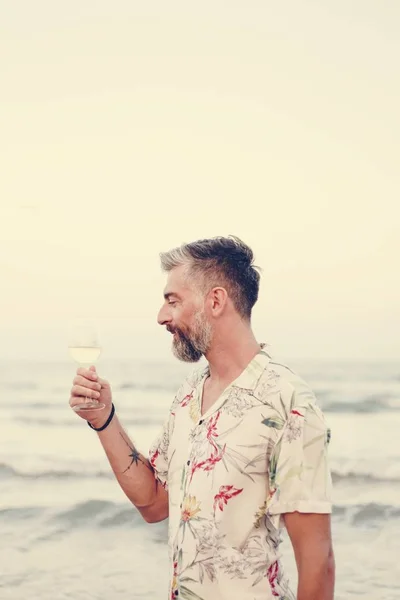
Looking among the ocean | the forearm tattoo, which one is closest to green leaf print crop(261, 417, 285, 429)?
the forearm tattoo

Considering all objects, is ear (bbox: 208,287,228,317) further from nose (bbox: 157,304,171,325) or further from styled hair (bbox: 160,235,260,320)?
nose (bbox: 157,304,171,325)

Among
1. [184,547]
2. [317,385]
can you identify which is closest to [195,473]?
[184,547]

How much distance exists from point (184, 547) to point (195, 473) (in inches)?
7.8

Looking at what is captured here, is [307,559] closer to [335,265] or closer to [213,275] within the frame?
[213,275]

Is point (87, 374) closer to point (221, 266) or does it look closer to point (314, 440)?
point (221, 266)

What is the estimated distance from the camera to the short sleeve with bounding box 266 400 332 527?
7.72ft

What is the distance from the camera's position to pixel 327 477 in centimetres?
242

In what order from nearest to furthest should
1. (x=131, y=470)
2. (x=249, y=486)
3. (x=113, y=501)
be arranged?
(x=249, y=486)
(x=131, y=470)
(x=113, y=501)

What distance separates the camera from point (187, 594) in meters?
2.48

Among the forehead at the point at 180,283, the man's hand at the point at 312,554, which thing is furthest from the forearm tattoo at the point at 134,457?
the man's hand at the point at 312,554

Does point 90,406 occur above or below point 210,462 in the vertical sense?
above

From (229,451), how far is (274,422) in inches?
5.7

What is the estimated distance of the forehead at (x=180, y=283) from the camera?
2693mm

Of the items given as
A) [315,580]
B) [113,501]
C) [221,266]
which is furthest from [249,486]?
[113,501]
